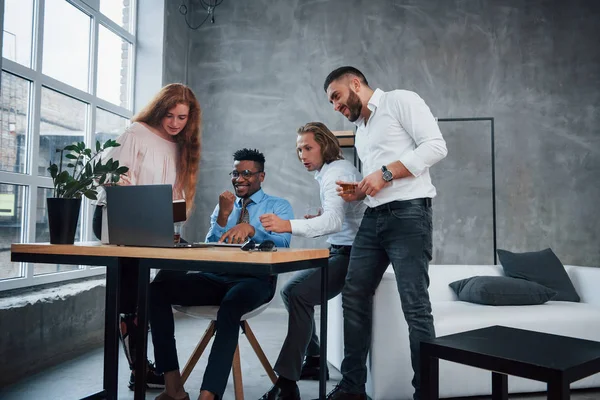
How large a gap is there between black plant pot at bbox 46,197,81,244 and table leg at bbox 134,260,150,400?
15.8 inches

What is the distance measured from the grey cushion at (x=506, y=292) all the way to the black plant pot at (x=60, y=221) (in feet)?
6.69

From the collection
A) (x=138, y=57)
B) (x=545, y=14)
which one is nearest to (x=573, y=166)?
(x=545, y=14)

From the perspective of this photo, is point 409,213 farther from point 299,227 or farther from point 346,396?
point 346,396

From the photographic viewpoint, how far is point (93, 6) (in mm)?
3934

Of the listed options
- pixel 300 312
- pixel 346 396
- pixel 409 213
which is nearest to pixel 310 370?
pixel 346 396

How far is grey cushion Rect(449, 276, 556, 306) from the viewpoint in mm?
2846

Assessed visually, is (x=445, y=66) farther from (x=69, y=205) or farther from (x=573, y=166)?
(x=69, y=205)

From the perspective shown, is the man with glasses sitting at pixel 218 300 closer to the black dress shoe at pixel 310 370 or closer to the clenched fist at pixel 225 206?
the clenched fist at pixel 225 206

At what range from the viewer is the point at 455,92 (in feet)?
17.2

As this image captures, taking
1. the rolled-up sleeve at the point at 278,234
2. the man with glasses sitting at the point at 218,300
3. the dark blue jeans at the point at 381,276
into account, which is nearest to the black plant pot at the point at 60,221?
the man with glasses sitting at the point at 218,300

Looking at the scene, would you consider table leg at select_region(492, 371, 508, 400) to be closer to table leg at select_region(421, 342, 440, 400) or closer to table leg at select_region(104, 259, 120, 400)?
table leg at select_region(421, 342, 440, 400)

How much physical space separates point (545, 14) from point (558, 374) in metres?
4.98

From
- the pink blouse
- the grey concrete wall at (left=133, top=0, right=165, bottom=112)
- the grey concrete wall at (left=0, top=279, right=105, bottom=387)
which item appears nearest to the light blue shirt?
the pink blouse

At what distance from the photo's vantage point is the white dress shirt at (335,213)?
7.68 ft
